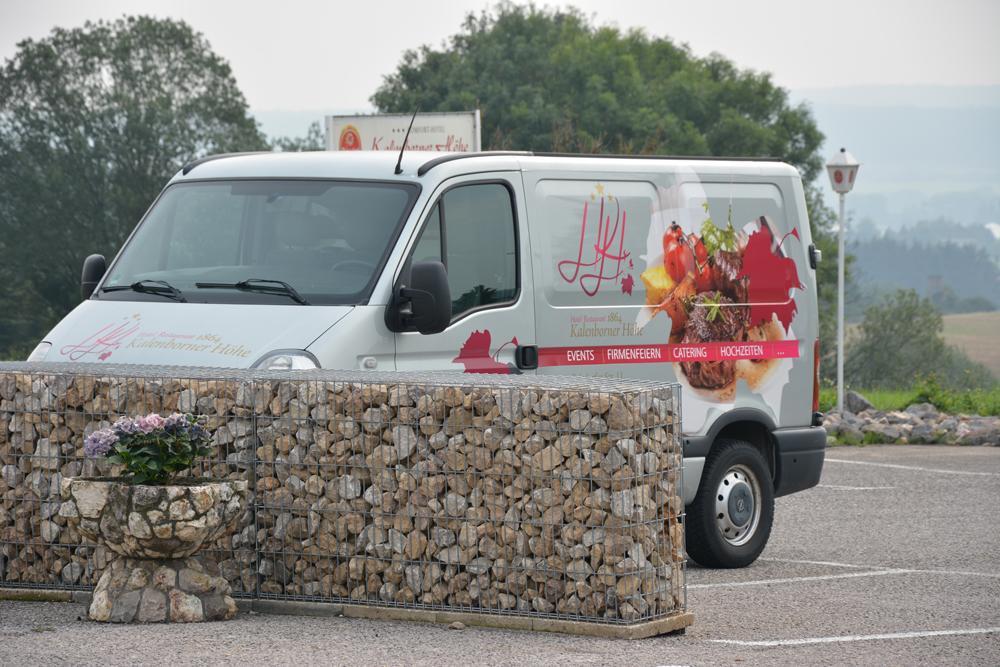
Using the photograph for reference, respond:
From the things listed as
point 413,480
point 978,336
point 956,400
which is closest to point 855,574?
point 413,480

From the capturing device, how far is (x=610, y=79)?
63.3 metres

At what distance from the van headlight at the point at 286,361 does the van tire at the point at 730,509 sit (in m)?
2.87

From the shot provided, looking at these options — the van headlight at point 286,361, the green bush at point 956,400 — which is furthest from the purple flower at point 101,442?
the green bush at point 956,400

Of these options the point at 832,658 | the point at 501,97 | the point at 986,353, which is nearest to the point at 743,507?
the point at 832,658

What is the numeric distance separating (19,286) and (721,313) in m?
39.5

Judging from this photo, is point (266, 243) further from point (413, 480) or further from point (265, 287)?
point (413, 480)

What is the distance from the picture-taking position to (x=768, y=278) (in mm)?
11086

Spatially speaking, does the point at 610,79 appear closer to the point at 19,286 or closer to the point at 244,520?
the point at 19,286

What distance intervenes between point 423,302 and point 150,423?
175cm

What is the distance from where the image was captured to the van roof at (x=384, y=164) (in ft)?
31.4

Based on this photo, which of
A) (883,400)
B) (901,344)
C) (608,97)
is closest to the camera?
(883,400)

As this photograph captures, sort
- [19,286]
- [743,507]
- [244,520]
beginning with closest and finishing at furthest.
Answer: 1. [244,520]
2. [743,507]
3. [19,286]

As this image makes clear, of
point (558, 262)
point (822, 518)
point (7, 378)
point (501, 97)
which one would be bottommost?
point (822, 518)

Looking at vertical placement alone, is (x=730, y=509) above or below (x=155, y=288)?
below
